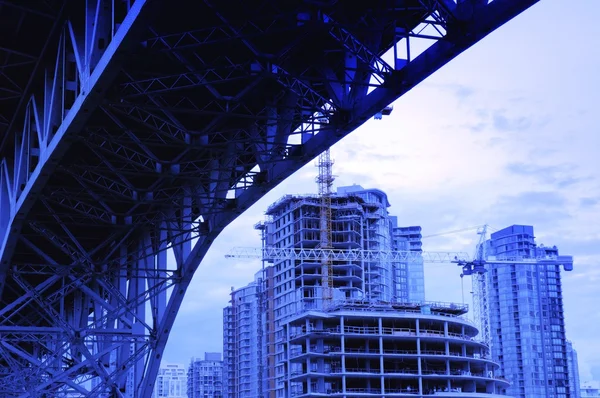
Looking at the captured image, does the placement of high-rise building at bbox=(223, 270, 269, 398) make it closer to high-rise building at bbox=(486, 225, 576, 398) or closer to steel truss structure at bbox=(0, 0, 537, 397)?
high-rise building at bbox=(486, 225, 576, 398)

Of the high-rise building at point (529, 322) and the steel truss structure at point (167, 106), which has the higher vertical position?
the high-rise building at point (529, 322)

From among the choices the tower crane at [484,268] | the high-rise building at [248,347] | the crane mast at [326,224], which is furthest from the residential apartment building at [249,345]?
the tower crane at [484,268]

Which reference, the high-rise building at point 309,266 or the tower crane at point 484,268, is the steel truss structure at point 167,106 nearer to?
the high-rise building at point 309,266

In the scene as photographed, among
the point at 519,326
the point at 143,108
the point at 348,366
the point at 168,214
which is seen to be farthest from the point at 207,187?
the point at 519,326

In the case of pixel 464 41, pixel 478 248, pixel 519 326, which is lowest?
pixel 464 41

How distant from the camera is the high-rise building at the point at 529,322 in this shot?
187000 mm

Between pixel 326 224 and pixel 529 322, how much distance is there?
57232 millimetres

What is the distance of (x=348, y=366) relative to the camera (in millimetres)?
105125

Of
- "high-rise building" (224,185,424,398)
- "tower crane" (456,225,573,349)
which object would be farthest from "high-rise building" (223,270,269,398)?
"tower crane" (456,225,573,349)

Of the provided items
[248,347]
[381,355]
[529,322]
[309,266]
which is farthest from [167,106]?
[529,322]

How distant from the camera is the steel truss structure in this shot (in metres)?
16.3

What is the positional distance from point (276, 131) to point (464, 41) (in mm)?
6534

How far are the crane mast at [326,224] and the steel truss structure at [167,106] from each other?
113405 mm

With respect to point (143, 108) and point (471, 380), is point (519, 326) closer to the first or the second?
point (471, 380)
